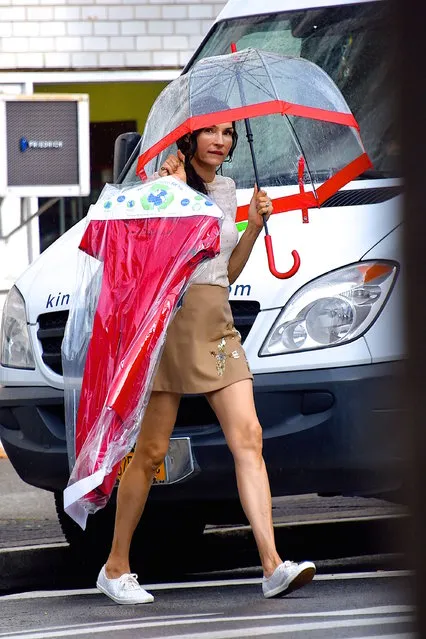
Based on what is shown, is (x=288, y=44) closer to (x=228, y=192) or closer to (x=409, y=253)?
(x=228, y=192)

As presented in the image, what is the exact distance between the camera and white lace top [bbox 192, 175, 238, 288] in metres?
4.37

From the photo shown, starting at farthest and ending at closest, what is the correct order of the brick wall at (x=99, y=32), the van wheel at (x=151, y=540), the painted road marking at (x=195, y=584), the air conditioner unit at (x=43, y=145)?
the brick wall at (x=99, y=32) < the air conditioner unit at (x=43, y=145) < the van wheel at (x=151, y=540) < the painted road marking at (x=195, y=584)

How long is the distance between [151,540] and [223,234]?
77.5 inches

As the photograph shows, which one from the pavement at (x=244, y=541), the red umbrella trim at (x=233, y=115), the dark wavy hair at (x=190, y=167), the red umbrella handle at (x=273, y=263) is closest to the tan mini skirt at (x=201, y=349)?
the red umbrella handle at (x=273, y=263)

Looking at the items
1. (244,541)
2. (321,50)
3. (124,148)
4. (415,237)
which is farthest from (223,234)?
(415,237)

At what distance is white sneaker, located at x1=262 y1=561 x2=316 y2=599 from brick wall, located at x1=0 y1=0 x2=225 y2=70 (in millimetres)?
7842

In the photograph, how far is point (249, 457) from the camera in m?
4.29

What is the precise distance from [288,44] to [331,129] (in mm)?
771

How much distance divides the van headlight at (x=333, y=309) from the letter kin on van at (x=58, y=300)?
0.83 meters

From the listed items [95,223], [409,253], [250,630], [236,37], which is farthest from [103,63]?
[409,253]

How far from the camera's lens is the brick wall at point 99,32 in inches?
448

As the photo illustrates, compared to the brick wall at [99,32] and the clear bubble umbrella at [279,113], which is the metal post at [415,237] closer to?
the clear bubble umbrella at [279,113]

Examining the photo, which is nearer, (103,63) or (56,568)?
(56,568)

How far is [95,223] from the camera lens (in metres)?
4.48
